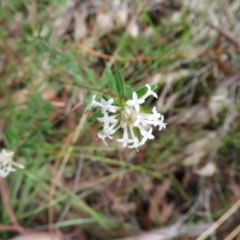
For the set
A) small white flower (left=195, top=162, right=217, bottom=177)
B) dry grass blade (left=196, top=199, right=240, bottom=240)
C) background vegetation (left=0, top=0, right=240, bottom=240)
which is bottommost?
dry grass blade (left=196, top=199, right=240, bottom=240)

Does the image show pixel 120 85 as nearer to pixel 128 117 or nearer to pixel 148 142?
pixel 128 117

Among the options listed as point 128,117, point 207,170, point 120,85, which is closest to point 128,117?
point 128,117

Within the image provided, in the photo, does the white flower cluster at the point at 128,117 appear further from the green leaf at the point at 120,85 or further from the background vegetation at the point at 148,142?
the background vegetation at the point at 148,142

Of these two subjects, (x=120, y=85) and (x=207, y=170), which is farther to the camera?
(x=207, y=170)

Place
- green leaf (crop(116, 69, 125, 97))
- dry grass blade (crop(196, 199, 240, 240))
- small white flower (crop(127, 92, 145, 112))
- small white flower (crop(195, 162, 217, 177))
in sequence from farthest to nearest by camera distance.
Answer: small white flower (crop(195, 162, 217, 177)) → dry grass blade (crop(196, 199, 240, 240)) → green leaf (crop(116, 69, 125, 97)) → small white flower (crop(127, 92, 145, 112))

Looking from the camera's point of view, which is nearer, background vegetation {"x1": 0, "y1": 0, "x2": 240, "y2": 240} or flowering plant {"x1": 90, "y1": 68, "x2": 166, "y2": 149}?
flowering plant {"x1": 90, "y1": 68, "x2": 166, "y2": 149}

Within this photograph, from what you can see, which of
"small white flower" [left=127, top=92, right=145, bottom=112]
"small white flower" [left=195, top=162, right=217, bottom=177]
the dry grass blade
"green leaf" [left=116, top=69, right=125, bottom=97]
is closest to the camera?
"small white flower" [left=127, top=92, right=145, bottom=112]

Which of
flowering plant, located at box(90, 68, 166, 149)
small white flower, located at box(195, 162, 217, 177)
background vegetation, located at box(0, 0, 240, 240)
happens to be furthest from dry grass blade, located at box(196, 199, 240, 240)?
flowering plant, located at box(90, 68, 166, 149)

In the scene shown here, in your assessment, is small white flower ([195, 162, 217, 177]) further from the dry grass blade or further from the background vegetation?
the dry grass blade

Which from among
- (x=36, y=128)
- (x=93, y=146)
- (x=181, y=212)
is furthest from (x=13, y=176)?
(x=181, y=212)
